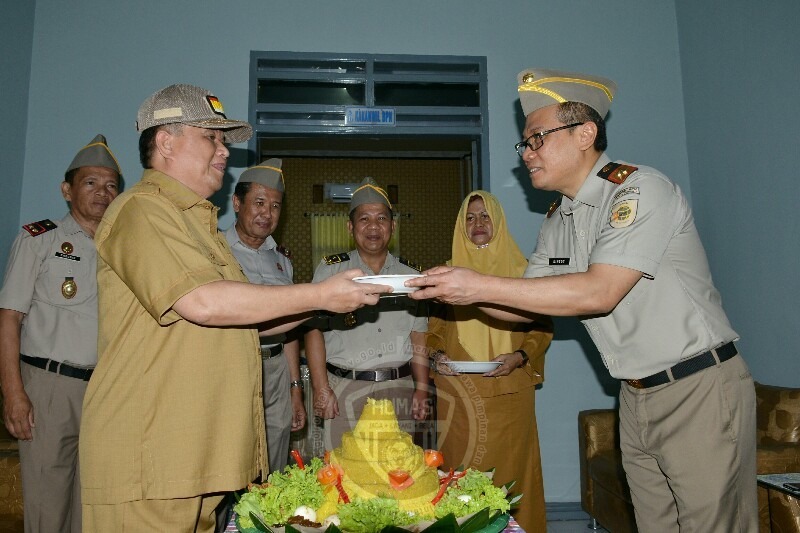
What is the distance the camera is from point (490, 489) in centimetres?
152

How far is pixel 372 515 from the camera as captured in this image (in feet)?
4.29

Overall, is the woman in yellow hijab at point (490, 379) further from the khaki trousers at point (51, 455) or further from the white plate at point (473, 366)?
the khaki trousers at point (51, 455)

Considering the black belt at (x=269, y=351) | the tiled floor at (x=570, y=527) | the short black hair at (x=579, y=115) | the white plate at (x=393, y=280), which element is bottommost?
the tiled floor at (x=570, y=527)

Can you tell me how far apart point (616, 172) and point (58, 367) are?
2.74 m

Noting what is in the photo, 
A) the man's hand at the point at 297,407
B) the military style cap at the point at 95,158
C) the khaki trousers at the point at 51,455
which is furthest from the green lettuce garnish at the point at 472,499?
the military style cap at the point at 95,158

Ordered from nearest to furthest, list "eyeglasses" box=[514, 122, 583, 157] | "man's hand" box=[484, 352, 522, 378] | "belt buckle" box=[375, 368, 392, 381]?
"eyeglasses" box=[514, 122, 583, 157] < "man's hand" box=[484, 352, 522, 378] < "belt buckle" box=[375, 368, 392, 381]

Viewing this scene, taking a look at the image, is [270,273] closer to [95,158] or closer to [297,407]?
[297,407]

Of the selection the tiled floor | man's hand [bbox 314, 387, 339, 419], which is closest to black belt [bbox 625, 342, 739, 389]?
man's hand [bbox 314, 387, 339, 419]

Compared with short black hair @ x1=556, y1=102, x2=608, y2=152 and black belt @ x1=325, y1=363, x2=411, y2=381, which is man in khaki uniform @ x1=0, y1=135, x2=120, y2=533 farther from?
short black hair @ x1=556, y1=102, x2=608, y2=152

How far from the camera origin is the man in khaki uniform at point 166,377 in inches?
56.1

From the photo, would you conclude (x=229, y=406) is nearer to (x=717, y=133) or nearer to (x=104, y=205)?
(x=104, y=205)

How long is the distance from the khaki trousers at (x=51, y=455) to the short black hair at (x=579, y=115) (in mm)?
2601

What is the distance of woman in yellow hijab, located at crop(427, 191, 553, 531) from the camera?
9.89ft

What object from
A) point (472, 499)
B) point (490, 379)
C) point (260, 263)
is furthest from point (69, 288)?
point (472, 499)
